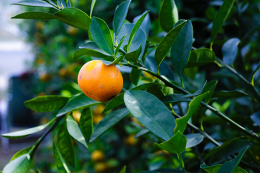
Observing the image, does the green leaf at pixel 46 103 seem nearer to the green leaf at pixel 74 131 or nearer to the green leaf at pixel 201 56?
the green leaf at pixel 74 131

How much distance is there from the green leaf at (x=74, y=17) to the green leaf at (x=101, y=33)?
2cm

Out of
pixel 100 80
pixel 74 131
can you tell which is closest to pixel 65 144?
pixel 74 131

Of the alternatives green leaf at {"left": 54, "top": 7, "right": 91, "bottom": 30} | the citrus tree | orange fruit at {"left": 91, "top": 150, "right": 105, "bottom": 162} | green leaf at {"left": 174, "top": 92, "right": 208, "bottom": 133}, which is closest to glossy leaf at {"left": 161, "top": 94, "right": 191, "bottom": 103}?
the citrus tree

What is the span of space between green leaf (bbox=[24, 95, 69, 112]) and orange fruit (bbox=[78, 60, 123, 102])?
0.14 metres

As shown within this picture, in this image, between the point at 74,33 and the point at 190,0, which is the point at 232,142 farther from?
the point at 74,33

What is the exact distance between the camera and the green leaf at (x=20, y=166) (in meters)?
0.39

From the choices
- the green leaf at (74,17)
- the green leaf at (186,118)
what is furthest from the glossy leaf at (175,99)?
the green leaf at (74,17)

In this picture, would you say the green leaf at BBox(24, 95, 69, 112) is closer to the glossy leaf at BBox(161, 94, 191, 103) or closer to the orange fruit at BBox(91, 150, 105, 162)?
the glossy leaf at BBox(161, 94, 191, 103)

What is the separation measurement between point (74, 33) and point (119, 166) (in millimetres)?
1097

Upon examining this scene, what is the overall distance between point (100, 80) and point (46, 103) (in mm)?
195

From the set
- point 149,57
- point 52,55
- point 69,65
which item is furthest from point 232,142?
point 52,55

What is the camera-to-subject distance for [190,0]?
1100mm

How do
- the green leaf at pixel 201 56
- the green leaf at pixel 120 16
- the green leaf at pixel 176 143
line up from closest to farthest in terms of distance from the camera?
the green leaf at pixel 176 143, the green leaf at pixel 120 16, the green leaf at pixel 201 56

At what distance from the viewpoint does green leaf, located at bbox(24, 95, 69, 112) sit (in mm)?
486
